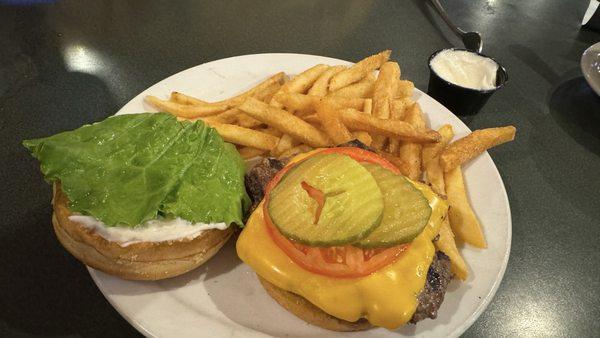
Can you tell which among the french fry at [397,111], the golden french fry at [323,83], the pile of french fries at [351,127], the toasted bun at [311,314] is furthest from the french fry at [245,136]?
the toasted bun at [311,314]

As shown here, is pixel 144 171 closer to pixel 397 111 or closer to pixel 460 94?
pixel 397 111

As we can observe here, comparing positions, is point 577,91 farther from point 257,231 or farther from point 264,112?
point 257,231

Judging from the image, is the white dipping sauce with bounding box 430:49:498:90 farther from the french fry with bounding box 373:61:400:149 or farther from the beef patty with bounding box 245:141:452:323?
the beef patty with bounding box 245:141:452:323

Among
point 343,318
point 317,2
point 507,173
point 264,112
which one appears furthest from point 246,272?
point 317,2

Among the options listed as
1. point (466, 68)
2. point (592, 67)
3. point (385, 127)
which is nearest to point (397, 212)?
point (385, 127)

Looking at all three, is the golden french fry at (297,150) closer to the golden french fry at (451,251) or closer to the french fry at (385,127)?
the french fry at (385,127)

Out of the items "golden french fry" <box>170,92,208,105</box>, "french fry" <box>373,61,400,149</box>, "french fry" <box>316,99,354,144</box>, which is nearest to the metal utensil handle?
"french fry" <box>373,61,400,149</box>

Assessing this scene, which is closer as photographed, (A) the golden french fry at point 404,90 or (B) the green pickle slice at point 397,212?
(B) the green pickle slice at point 397,212
